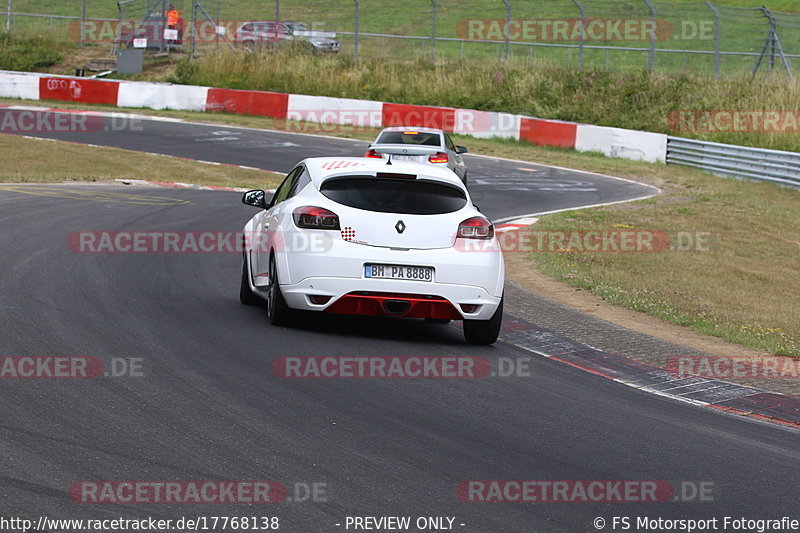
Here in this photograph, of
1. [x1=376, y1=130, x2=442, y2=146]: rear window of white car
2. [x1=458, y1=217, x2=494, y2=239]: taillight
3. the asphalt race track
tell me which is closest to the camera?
the asphalt race track

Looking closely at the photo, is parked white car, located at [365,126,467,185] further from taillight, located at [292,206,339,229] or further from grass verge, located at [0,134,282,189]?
taillight, located at [292,206,339,229]

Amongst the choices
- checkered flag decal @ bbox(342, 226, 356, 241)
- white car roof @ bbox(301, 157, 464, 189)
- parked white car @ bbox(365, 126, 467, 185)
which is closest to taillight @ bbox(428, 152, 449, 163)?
parked white car @ bbox(365, 126, 467, 185)

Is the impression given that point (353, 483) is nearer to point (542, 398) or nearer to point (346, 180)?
point (542, 398)

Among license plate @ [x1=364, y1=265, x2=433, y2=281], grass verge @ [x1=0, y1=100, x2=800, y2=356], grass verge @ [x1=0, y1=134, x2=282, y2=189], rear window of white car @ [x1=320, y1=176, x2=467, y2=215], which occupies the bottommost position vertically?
grass verge @ [x1=0, y1=100, x2=800, y2=356]

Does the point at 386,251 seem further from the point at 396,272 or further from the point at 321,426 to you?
the point at 321,426

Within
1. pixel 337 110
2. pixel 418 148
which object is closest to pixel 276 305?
pixel 418 148

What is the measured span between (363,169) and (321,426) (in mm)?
3591

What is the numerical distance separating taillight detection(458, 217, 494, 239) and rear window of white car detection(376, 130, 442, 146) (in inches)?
527

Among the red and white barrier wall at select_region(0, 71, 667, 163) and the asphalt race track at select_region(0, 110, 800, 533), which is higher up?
the red and white barrier wall at select_region(0, 71, 667, 163)

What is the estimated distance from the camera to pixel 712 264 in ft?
54.2

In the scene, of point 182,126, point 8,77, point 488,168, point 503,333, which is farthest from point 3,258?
point 8,77

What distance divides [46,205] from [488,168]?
13763 mm

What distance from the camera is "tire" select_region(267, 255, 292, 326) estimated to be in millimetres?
9852

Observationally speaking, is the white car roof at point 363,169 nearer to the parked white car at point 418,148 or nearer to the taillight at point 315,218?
the taillight at point 315,218
